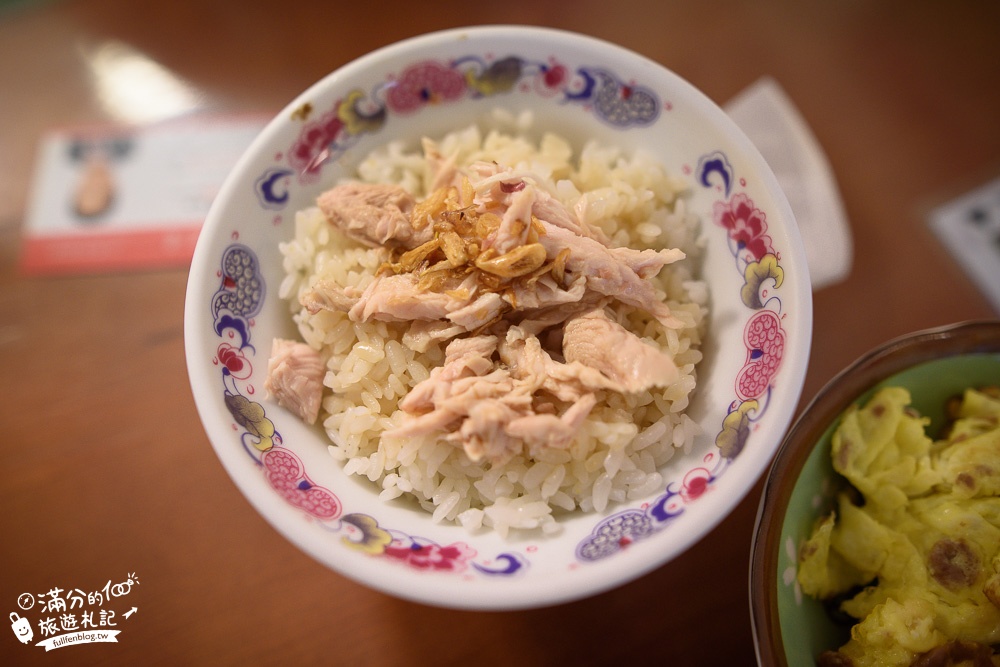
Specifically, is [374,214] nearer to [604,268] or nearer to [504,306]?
[504,306]

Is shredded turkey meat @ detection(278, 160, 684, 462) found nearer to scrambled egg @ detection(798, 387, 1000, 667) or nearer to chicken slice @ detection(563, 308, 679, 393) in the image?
chicken slice @ detection(563, 308, 679, 393)

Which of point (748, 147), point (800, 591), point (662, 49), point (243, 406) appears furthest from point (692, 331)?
point (662, 49)

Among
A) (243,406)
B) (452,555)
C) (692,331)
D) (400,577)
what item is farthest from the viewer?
(692,331)

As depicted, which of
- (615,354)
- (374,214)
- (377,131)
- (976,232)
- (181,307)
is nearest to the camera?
(615,354)

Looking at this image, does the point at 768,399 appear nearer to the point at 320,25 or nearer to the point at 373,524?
the point at 373,524

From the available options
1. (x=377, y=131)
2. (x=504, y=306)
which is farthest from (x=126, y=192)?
(x=504, y=306)

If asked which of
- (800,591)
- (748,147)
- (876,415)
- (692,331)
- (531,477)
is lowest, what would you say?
(800,591)

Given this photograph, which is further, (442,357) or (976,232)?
(976,232)

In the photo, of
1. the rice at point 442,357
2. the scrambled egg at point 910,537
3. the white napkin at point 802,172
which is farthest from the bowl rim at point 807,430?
the white napkin at point 802,172
